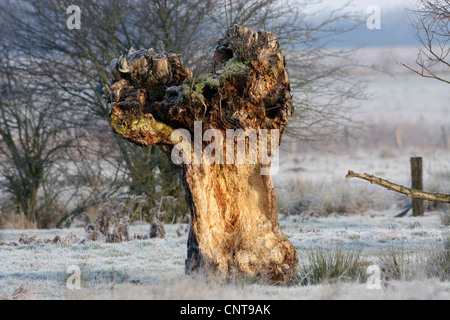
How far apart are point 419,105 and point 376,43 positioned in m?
17.5

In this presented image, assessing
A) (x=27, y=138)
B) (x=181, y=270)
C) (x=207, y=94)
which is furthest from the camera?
(x=27, y=138)

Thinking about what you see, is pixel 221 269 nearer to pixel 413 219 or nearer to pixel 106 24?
pixel 413 219

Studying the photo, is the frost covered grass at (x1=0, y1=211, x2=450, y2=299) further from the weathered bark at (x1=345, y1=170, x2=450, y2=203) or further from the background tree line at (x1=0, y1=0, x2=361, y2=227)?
the background tree line at (x1=0, y1=0, x2=361, y2=227)

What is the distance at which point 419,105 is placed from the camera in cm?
5566

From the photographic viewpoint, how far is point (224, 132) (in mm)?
5547

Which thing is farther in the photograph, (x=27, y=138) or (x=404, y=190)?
(x=27, y=138)

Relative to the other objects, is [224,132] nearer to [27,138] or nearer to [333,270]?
[333,270]

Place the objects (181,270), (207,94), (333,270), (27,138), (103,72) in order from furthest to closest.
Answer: (27,138)
(103,72)
(181,270)
(333,270)
(207,94)

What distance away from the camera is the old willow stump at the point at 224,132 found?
538 cm

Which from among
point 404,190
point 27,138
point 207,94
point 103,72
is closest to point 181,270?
point 207,94

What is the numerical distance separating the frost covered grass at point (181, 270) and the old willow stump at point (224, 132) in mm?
384

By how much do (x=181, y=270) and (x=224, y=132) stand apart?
1675mm

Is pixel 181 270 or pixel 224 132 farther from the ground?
pixel 224 132

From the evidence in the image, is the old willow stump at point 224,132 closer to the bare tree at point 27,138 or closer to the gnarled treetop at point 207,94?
the gnarled treetop at point 207,94
